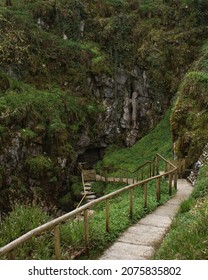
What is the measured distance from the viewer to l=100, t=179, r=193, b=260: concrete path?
5926 mm

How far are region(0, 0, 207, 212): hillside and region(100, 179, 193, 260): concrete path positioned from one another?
39.8ft

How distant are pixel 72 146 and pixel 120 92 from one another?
20.8 ft

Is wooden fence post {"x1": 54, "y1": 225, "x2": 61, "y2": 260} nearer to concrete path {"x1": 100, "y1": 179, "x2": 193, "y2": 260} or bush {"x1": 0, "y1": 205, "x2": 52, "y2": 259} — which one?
bush {"x1": 0, "y1": 205, "x2": 52, "y2": 259}

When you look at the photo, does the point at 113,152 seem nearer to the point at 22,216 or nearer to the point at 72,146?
the point at 72,146

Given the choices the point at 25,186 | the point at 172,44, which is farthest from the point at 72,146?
the point at 172,44

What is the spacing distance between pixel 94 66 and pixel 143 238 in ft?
65.9

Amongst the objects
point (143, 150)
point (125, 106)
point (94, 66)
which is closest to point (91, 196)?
point (143, 150)

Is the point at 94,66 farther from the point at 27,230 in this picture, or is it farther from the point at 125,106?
the point at 27,230

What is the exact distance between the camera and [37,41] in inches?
964

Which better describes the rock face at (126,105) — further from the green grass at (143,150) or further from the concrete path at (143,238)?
the concrete path at (143,238)

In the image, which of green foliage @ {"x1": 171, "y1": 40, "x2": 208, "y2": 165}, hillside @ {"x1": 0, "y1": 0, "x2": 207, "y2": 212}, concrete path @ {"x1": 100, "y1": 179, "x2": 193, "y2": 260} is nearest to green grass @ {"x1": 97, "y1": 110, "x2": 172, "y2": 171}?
hillside @ {"x1": 0, "y1": 0, "x2": 207, "y2": 212}

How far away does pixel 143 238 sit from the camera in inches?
272

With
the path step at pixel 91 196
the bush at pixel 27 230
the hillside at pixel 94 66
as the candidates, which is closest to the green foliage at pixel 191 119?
the path step at pixel 91 196

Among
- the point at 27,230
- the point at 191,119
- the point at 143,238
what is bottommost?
the point at 143,238
